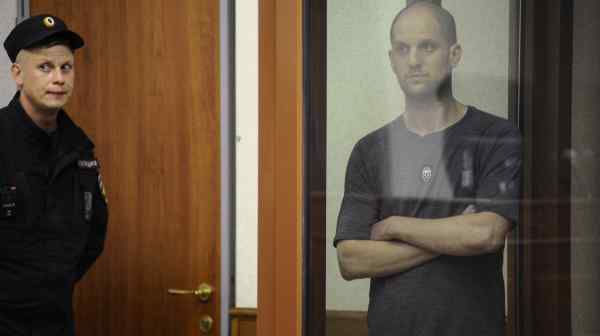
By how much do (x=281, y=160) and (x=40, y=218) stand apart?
0.83 meters

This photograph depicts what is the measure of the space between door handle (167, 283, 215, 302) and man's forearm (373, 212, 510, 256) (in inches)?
40.7

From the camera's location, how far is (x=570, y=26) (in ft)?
2.95

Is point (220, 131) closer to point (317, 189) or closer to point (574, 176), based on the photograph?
point (317, 189)

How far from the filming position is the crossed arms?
0.95m

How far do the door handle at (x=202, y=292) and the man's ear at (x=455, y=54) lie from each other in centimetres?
124

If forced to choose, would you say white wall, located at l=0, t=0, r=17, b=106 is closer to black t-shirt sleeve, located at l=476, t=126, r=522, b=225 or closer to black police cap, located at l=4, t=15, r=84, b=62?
black police cap, located at l=4, t=15, r=84, b=62

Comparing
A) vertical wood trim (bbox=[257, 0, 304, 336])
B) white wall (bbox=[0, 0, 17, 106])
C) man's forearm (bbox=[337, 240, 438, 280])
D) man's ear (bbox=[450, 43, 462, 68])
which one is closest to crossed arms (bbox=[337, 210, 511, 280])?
man's forearm (bbox=[337, 240, 438, 280])

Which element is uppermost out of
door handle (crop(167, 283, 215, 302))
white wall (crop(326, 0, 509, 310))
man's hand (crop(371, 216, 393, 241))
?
white wall (crop(326, 0, 509, 310))

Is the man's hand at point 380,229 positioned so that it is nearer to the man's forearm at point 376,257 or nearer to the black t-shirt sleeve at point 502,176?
the man's forearm at point 376,257

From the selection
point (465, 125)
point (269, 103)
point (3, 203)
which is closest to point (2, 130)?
point (3, 203)

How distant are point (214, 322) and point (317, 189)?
3.30 feet

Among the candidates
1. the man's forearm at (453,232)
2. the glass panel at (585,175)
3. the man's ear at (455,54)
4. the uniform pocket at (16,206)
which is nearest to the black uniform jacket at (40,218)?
the uniform pocket at (16,206)

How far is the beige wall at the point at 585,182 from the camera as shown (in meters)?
0.89

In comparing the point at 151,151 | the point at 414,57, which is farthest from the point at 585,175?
the point at 151,151
